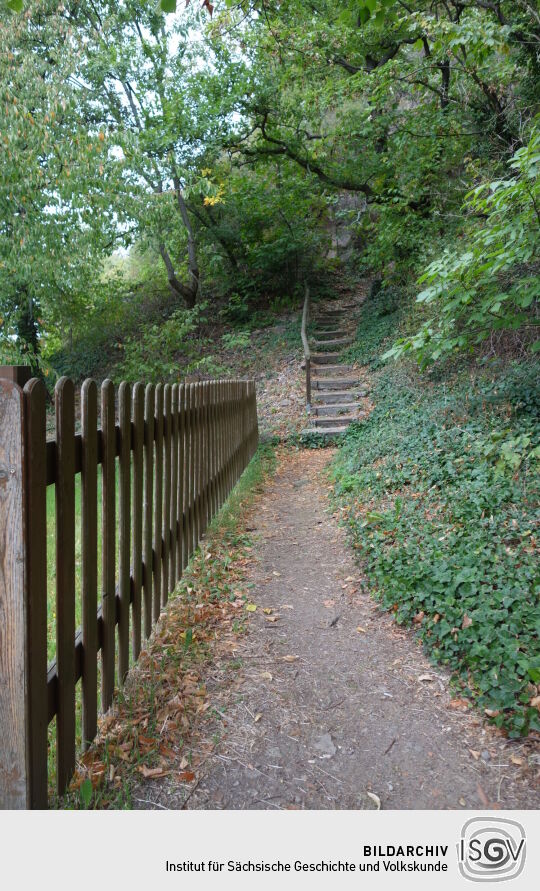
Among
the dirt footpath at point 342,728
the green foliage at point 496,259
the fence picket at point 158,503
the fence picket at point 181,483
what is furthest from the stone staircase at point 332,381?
the fence picket at point 158,503

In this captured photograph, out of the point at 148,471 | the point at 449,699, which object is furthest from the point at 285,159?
the point at 449,699

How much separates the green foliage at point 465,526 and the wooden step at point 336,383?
4.34 meters

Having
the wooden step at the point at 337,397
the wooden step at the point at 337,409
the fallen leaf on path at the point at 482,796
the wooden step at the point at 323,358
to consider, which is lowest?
the fallen leaf on path at the point at 482,796

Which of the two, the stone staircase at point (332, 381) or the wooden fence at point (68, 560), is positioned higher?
the stone staircase at point (332, 381)

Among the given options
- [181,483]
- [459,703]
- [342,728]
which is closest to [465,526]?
[459,703]

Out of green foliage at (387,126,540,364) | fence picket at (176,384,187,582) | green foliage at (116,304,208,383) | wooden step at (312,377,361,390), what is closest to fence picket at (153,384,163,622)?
fence picket at (176,384,187,582)

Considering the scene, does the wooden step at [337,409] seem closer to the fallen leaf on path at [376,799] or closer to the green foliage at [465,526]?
the green foliage at [465,526]

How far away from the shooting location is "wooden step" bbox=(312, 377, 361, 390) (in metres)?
12.3

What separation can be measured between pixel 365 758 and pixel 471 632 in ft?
3.32

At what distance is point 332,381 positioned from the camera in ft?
40.8

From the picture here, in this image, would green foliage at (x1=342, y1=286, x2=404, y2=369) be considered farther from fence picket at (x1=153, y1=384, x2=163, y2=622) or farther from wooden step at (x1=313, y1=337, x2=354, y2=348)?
fence picket at (x1=153, y1=384, x2=163, y2=622)

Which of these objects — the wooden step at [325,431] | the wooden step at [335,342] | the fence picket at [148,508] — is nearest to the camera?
the fence picket at [148,508]
